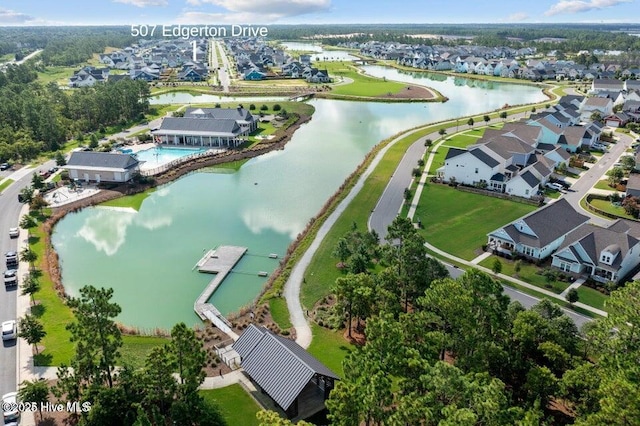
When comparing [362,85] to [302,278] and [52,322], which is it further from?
[52,322]

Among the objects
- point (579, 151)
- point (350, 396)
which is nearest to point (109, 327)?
point (350, 396)

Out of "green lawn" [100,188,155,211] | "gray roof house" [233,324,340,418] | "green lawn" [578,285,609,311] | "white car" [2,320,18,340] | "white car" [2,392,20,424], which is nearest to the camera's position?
"white car" [2,392,20,424]

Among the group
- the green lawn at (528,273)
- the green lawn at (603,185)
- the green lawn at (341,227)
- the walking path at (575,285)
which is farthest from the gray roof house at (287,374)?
the green lawn at (603,185)

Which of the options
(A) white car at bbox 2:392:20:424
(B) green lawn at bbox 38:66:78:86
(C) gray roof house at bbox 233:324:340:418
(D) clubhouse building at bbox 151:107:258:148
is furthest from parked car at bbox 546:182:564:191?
(B) green lawn at bbox 38:66:78:86

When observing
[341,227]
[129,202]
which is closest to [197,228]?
[129,202]

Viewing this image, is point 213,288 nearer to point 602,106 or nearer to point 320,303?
point 320,303

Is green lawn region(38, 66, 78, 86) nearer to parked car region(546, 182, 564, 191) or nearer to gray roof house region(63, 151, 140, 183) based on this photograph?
gray roof house region(63, 151, 140, 183)
